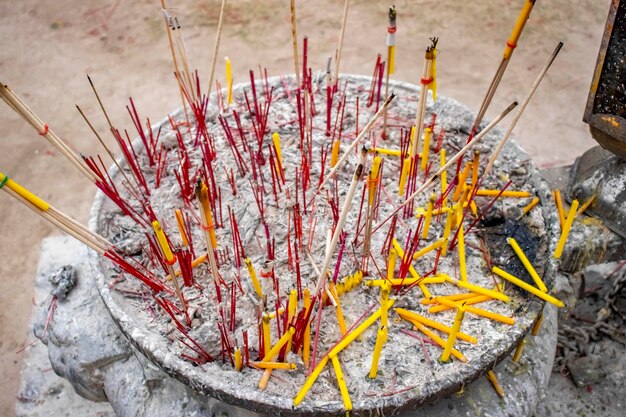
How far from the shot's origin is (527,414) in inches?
80.7

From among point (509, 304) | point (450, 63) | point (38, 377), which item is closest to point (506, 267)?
point (509, 304)

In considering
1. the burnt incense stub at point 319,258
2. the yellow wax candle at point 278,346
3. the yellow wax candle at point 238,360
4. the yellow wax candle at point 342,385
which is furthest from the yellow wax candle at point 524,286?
the yellow wax candle at point 238,360

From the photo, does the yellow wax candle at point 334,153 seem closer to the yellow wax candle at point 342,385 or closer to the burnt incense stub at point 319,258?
the burnt incense stub at point 319,258

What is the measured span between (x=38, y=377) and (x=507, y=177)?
255cm

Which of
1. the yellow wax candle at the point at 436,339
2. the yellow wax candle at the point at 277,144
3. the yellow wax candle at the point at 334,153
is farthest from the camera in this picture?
the yellow wax candle at the point at 334,153

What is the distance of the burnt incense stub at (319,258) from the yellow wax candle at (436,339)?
0.02 m

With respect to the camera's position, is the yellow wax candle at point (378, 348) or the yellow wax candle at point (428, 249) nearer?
the yellow wax candle at point (378, 348)

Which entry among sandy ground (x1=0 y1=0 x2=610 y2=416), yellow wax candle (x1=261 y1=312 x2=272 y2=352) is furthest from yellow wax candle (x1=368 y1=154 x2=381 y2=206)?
sandy ground (x1=0 y1=0 x2=610 y2=416)

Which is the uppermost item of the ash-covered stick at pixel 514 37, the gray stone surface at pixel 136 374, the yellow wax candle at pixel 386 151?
the ash-covered stick at pixel 514 37

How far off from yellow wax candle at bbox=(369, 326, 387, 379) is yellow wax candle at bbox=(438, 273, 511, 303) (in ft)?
1.41

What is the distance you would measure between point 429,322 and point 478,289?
23cm

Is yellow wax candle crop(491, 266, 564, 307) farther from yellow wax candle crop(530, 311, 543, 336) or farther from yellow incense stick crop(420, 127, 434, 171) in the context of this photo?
yellow incense stick crop(420, 127, 434, 171)

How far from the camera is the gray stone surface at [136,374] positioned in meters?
1.99

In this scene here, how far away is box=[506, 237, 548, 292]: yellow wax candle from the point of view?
2035 mm
